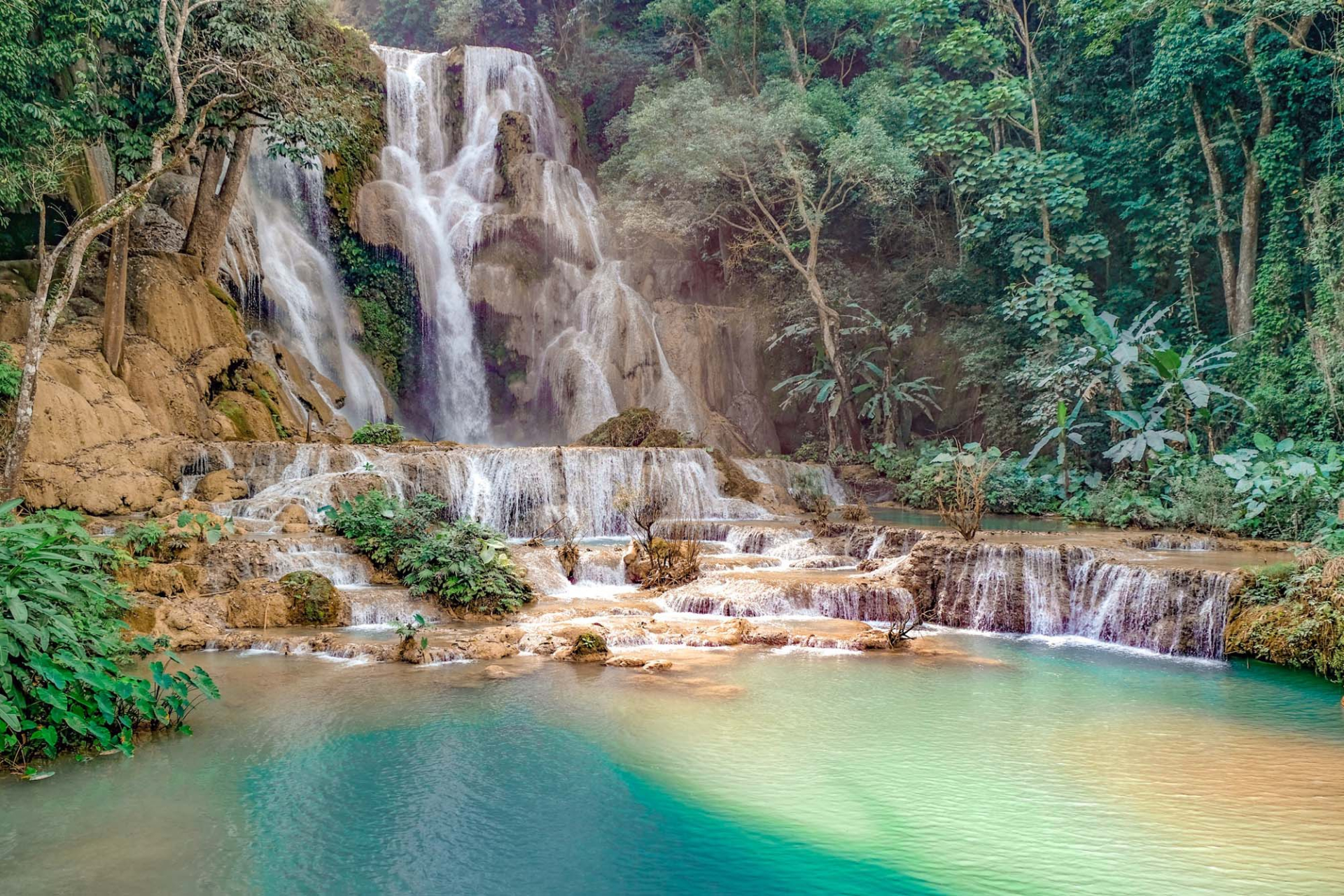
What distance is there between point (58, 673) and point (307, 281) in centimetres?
1606

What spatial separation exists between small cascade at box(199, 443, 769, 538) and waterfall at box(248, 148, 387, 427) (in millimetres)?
5703

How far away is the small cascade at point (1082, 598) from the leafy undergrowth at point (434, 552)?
16.7 ft

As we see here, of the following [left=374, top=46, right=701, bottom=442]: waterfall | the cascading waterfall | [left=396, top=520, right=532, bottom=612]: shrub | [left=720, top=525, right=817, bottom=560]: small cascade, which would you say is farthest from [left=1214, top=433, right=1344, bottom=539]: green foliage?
the cascading waterfall

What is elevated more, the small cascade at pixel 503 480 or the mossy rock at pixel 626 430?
the mossy rock at pixel 626 430

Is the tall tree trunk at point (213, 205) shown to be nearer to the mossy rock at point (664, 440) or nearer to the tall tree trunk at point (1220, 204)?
the mossy rock at point (664, 440)

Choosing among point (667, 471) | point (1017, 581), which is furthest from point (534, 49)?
point (1017, 581)

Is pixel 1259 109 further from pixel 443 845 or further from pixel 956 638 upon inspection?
pixel 443 845

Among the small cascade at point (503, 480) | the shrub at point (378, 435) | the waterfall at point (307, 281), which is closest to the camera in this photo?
the small cascade at point (503, 480)

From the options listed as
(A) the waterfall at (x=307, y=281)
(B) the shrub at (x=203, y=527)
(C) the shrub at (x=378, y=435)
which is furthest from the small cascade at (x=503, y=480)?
(A) the waterfall at (x=307, y=281)

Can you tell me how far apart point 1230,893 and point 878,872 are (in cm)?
153

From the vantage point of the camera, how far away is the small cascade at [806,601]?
9.59m

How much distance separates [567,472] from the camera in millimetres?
14773

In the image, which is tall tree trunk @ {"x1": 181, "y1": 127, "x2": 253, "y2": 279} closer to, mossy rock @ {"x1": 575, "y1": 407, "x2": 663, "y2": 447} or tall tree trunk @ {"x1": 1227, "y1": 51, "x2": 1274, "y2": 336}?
mossy rock @ {"x1": 575, "y1": 407, "x2": 663, "y2": 447}

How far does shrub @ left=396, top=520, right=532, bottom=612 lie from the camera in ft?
31.0
